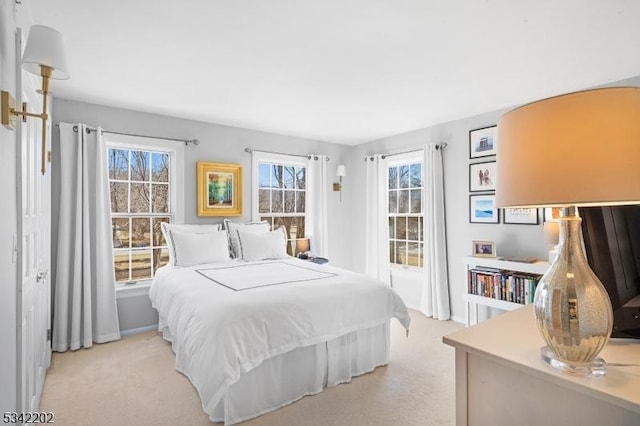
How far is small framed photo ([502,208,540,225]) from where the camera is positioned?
336 centimetres

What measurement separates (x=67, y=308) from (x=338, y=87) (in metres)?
3.25

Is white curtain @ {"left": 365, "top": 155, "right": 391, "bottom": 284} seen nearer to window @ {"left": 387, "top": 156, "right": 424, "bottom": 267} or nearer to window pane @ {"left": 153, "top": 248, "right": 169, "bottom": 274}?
window @ {"left": 387, "top": 156, "right": 424, "bottom": 267}

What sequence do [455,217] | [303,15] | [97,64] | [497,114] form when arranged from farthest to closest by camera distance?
1. [455,217]
2. [497,114]
3. [97,64]
4. [303,15]

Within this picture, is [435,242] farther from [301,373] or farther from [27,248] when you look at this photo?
[27,248]

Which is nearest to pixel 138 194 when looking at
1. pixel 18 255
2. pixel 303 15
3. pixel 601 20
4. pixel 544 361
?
pixel 18 255

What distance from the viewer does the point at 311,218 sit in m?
4.91

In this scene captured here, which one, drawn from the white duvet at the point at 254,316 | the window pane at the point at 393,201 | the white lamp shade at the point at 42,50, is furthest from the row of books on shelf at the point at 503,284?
the white lamp shade at the point at 42,50

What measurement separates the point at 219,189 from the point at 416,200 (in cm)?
261

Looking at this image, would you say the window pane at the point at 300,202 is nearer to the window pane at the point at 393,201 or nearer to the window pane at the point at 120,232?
the window pane at the point at 393,201

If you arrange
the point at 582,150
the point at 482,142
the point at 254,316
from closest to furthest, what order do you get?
the point at 582,150 < the point at 254,316 < the point at 482,142

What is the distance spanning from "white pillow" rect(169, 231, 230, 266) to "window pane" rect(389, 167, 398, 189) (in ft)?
8.40

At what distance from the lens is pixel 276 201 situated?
477cm

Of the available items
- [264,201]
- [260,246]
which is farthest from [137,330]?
[264,201]

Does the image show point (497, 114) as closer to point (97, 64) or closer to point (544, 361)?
point (544, 361)
